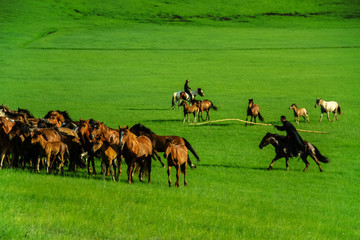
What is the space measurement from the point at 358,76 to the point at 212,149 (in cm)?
4466

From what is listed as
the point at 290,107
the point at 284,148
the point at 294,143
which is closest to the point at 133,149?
the point at 284,148

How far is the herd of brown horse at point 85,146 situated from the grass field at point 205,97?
29.5 inches

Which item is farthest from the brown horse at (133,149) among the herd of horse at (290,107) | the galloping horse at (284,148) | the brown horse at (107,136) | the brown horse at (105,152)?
the herd of horse at (290,107)

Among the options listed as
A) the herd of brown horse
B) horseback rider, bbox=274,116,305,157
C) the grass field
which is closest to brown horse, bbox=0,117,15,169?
the herd of brown horse

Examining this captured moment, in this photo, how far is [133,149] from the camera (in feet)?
54.0

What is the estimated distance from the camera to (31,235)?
31.3ft

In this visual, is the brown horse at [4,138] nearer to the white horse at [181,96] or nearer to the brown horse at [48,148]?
the brown horse at [48,148]

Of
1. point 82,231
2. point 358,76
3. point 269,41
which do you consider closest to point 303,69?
point 358,76

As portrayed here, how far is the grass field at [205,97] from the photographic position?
497 inches

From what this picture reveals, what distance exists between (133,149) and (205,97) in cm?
3471

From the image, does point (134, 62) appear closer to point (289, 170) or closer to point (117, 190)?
point (289, 170)

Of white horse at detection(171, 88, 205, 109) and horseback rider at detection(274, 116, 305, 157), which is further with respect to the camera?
white horse at detection(171, 88, 205, 109)

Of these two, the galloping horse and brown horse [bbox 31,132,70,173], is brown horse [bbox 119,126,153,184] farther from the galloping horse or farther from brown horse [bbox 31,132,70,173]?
the galloping horse

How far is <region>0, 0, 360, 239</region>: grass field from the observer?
12625 mm
